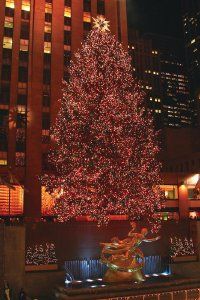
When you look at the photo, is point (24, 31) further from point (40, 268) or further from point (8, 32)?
point (40, 268)

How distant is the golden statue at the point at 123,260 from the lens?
18.7 meters

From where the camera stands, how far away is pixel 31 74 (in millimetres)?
48125

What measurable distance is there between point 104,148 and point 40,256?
8.00 metres

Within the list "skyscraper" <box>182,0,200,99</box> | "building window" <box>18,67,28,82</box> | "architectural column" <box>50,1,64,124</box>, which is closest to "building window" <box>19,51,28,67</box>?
"building window" <box>18,67,28,82</box>

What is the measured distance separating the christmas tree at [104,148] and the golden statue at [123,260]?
3.67 meters

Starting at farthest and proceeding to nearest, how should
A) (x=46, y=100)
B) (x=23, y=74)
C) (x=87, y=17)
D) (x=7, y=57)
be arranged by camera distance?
(x=87, y=17)
(x=46, y=100)
(x=23, y=74)
(x=7, y=57)

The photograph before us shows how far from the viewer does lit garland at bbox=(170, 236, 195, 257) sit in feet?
74.2

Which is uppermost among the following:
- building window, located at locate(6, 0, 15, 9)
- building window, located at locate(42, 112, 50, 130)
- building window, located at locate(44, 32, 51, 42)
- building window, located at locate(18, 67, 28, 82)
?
building window, located at locate(6, 0, 15, 9)

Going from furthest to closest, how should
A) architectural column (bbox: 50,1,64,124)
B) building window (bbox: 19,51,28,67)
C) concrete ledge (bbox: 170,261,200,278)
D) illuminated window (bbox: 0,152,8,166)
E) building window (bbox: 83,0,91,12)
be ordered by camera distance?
building window (bbox: 83,0,91,12) → architectural column (bbox: 50,1,64,124) → building window (bbox: 19,51,28,67) → illuminated window (bbox: 0,152,8,166) → concrete ledge (bbox: 170,261,200,278)

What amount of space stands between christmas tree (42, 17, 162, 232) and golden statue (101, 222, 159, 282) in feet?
12.1

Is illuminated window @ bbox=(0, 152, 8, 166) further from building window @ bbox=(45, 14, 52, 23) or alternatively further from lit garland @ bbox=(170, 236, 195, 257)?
lit garland @ bbox=(170, 236, 195, 257)

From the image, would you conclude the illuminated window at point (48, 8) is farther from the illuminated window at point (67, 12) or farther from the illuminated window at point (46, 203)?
the illuminated window at point (46, 203)

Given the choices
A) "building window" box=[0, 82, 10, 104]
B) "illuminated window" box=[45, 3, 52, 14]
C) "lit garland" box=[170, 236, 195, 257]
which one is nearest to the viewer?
"lit garland" box=[170, 236, 195, 257]

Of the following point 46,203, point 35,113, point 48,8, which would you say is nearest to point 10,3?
point 48,8
